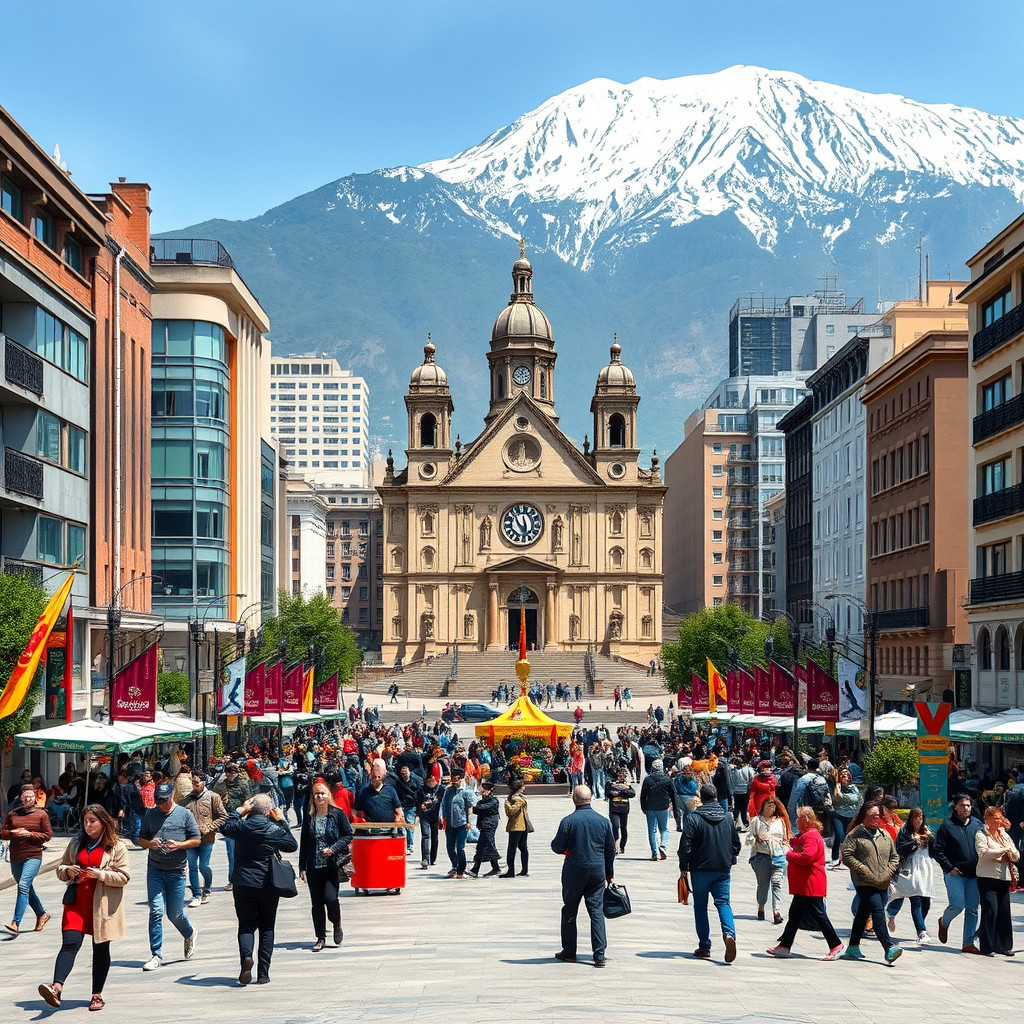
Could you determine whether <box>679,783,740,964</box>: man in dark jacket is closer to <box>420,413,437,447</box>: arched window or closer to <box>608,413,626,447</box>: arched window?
<box>608,413,626,447</box>: arched window

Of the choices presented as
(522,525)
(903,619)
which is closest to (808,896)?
(903,619)

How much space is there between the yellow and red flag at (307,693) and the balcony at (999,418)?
21693mm

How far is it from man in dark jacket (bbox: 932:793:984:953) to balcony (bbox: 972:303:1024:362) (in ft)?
89.4

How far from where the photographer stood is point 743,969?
53.4 feet

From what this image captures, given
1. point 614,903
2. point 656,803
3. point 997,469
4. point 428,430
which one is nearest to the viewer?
point 614,903

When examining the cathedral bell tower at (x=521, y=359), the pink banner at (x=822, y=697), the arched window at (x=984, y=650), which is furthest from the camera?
the cathedral bell tower at (x=521, y=359)

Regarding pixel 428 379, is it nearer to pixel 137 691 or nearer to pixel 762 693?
pixel 762 693

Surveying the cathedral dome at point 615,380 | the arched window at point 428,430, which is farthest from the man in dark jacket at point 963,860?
the cathedral dome at point 615,380

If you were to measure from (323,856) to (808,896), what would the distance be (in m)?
5.06

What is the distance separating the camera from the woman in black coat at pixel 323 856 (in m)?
17.5

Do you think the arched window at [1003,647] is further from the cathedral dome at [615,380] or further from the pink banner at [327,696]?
the cathedral dome at [615,380]

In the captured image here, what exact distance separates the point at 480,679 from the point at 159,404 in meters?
43.9

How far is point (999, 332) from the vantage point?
1783 inches

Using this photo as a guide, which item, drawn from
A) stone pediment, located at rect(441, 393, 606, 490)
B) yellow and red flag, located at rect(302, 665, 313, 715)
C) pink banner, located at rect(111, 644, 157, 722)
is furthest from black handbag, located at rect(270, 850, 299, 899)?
stone pediment, located at rect(441, 393, 606, 490)
